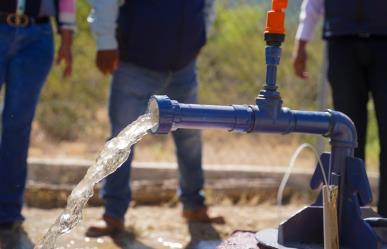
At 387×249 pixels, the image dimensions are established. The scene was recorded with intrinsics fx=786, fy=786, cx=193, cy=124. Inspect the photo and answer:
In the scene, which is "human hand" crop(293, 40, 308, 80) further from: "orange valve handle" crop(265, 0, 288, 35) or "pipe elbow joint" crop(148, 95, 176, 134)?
"pipe elbow joint" crop(148, 95, 176, 134)

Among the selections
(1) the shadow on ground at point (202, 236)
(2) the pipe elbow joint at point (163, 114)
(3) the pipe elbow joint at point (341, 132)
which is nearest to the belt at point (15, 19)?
(1) the shadow on ground at point (202, 236)

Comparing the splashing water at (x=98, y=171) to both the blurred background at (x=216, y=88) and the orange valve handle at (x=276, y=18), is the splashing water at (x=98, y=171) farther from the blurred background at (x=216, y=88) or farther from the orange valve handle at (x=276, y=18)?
the blurred background at (x=216, y=88)

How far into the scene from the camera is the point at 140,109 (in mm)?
4113

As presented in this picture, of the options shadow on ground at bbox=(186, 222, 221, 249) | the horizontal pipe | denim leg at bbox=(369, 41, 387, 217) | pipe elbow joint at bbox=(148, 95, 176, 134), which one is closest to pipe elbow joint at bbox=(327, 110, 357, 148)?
the horizontal pipe

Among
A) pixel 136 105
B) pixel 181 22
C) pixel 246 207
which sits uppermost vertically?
pixel 181 22

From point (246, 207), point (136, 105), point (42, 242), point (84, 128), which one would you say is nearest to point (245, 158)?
point (246, 207)

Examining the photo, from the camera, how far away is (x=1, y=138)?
4055 millimetres

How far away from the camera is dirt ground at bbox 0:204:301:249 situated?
4035 millimetres

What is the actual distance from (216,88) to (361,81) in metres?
3.29

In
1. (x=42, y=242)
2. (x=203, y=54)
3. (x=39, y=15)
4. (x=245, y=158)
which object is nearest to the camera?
(x=42, y=242)

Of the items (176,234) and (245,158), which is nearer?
(176,234)

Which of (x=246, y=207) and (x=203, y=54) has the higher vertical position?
(x=203, y=54)

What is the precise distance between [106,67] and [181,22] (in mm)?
465

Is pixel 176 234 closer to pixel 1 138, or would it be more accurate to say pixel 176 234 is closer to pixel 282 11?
pixel 1 138
